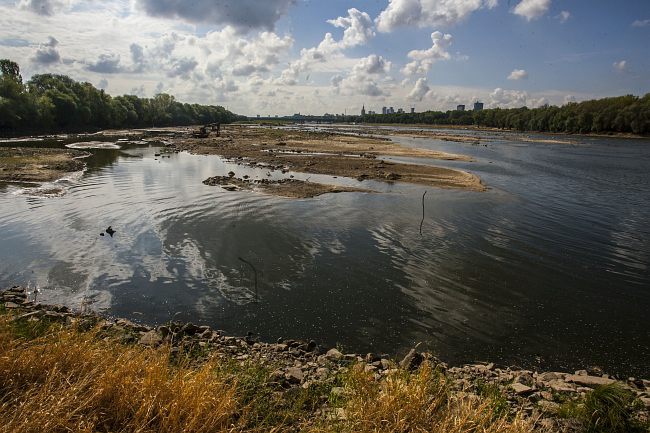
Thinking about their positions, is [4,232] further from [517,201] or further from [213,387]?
[517,201]

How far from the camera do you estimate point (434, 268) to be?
18.2 m

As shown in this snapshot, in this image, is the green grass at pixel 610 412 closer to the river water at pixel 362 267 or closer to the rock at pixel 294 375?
the river water at pixel 362 267

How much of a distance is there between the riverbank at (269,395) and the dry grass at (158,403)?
0.02 meters

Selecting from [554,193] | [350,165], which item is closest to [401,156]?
[350,165]

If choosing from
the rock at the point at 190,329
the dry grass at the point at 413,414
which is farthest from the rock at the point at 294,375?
the rock at the point at 190,329

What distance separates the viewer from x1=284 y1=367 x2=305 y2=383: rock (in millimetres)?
8961

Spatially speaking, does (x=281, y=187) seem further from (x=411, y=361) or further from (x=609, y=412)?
(x=609, y=412)

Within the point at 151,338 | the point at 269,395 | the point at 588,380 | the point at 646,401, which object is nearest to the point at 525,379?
the point at 588,380

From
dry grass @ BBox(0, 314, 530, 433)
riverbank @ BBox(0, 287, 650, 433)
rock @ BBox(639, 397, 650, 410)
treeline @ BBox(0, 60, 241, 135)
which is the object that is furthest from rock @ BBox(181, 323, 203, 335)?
treeline @ BBox(0, 60, 241, 135)

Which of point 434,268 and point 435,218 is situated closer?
point 434,268

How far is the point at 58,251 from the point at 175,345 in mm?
12333

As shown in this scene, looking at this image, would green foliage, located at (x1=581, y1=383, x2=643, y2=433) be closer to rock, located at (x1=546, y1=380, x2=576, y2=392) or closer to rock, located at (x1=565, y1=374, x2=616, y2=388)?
rock, located at (x1=546, y1=380, x2=576, y2=392)

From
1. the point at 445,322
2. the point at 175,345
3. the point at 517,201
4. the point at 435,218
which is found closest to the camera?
the point at 175,345

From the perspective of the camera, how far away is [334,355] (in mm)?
10750
